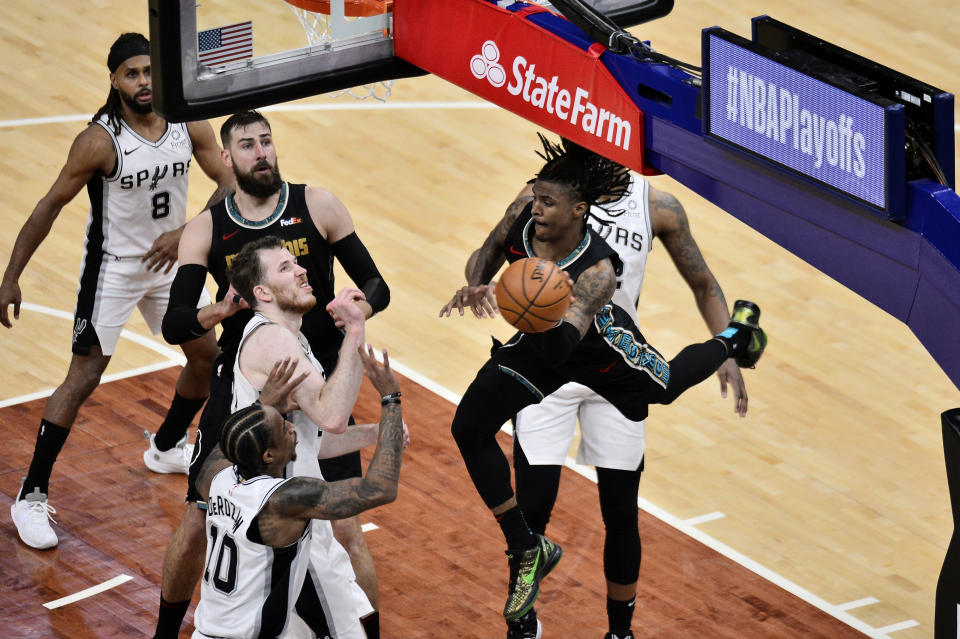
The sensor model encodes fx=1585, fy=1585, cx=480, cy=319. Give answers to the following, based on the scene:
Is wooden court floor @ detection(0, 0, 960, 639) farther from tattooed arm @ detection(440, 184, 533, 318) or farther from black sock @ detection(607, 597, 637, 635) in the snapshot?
tattooed arm @ detection(440, 184, 533, 318)

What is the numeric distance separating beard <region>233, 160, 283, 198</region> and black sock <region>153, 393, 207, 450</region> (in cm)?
184

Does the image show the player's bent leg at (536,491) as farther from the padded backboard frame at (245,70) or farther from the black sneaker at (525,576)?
the padded backboard frame at (245,70)

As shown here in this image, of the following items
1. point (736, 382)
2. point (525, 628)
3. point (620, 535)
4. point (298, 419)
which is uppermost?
point (298, 419)

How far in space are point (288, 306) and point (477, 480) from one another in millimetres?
1137

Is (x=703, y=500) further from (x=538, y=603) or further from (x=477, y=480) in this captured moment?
(x=477, y=480)

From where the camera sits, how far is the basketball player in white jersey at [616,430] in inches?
282

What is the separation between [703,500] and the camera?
8750 mm

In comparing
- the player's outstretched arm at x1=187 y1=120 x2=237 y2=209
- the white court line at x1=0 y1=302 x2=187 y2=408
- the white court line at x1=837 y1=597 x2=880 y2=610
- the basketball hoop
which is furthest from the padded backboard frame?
the white court line at x1=0 y1=302 x2=187 y2=408

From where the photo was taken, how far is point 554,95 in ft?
18.2

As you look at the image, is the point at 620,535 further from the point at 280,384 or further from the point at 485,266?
the point at 280,384

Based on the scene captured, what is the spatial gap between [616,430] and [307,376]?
1.69 metres

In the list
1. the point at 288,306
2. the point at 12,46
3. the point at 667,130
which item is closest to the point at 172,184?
the point at 288,306

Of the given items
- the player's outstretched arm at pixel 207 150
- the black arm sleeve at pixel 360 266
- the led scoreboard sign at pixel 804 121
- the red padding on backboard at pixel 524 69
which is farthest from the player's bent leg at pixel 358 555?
the led scoreboard sign at pixel 804 121

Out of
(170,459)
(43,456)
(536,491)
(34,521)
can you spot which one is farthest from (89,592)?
(536,491)
